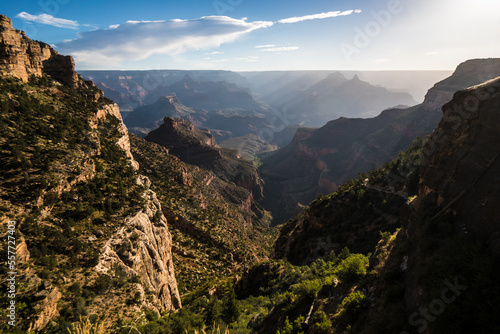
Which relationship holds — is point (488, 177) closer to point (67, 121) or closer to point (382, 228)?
point (382, 228)

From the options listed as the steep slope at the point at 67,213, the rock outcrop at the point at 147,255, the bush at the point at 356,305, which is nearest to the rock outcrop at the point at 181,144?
the steep slope at the point at 67,213

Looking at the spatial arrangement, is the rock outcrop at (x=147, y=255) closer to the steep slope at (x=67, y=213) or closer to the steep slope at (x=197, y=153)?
the steep slope at (x=67, y=213)

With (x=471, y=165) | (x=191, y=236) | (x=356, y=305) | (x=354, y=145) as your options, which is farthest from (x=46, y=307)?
(x=354, y=145)

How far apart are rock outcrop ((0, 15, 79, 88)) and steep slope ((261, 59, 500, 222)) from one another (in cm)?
11011

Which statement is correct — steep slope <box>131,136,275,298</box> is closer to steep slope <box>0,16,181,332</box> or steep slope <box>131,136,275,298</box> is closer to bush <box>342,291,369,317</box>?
steep slope <box>0,16,181,332</box>

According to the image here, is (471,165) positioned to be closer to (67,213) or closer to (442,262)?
(442,262)

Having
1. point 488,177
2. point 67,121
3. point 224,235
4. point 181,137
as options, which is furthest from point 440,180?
point 181,137

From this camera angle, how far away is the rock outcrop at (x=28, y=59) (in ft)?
107

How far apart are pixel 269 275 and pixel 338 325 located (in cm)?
1822

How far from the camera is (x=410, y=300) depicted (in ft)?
34.6

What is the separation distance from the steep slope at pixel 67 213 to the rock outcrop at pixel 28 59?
0.17 meters

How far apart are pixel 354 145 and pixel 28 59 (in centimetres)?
16193

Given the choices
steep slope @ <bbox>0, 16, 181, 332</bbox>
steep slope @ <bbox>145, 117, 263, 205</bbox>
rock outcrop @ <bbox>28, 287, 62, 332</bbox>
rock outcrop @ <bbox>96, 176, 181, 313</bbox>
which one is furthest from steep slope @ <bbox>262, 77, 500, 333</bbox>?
steep slope @ <bbox>145, 117, 263, 205</bbox>

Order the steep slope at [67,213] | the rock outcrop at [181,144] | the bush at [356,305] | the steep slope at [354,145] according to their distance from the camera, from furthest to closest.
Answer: the rock outcrop at [181,144], the steep slope at [354,145], the steep slope at [67,213], the bush at [356,305]
